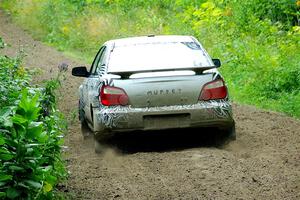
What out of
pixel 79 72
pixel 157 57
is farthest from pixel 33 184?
pixel 79 72

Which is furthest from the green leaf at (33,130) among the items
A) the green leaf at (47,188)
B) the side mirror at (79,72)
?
the side mirror at (79,72)

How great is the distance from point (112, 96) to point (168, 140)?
1.48m

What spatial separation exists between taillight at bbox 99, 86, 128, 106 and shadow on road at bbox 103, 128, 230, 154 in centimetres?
49

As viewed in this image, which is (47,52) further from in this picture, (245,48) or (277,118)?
(277,118)

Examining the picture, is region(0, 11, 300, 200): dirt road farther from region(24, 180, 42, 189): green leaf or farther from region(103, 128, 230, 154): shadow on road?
region(24, 180, 42, 189): green leaf

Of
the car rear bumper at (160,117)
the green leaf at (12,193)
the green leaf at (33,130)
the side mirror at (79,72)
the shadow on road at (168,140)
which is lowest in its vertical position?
the shadow on road at (168,140)

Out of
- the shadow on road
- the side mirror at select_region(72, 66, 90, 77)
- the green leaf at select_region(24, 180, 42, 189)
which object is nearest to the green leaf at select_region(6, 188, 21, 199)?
the green leaf at select_region(24, 180, 42, 189)

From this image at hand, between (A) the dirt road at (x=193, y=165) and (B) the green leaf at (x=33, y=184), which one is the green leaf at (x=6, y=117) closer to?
(B) the green leaf at (x=33, y=184)

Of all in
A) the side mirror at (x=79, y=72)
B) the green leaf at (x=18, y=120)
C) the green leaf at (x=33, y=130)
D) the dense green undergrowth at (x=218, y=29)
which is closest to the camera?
the green leaf at (x=18, y=120)

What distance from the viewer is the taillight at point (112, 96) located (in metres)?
9.04

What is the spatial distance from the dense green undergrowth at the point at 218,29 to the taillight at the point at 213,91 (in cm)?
381

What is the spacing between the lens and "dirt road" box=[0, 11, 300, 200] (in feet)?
23.6

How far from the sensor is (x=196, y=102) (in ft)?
29.8

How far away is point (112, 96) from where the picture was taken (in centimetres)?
911
